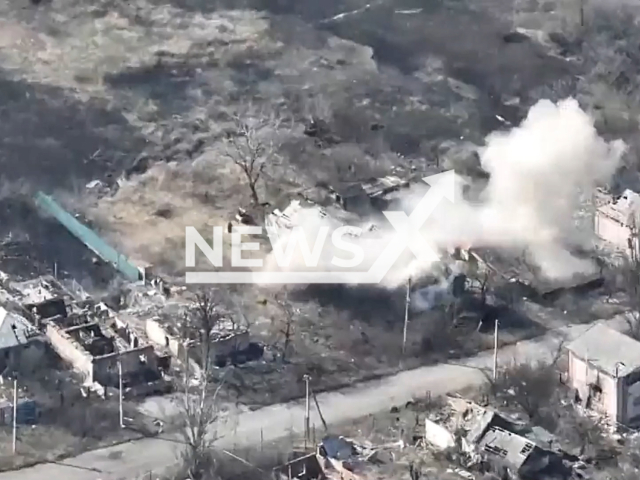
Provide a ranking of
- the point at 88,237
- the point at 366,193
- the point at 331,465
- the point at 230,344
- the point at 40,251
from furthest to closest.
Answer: the point at 366,193 < the point at 88,237 < the point at 40,251 < the point at 230,344 < the point at 331,465

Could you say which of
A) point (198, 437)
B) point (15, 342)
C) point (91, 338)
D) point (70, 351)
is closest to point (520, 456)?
point (198, 437)

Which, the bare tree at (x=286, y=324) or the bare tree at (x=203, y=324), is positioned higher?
the bare tree at (x=203, y=324)

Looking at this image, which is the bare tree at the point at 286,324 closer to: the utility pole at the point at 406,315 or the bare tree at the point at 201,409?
the bare tree at the point at 201,409

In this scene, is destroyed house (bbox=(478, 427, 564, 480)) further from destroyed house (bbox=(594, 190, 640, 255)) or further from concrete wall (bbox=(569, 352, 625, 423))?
destroyed house (bbox=(594, 190, 640, 255))

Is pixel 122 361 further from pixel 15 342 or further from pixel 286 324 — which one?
pixel 286 324

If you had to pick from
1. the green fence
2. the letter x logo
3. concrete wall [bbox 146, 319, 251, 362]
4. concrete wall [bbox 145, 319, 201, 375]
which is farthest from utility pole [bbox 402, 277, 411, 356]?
the green fence

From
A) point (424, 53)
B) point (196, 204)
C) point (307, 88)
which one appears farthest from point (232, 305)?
point (424, 53)

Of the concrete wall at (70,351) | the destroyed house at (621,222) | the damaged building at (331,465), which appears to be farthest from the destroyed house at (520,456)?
the destroyed house at (621,222)
